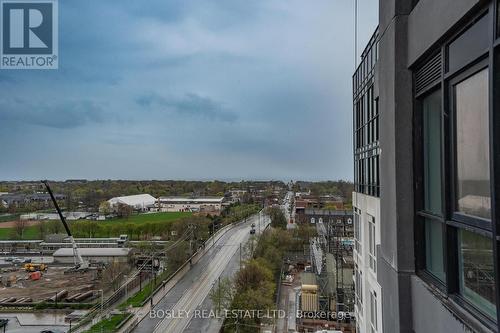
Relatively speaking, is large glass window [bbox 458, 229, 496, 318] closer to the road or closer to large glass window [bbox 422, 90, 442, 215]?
large glass window [bbox 422, 90, 442, 215]

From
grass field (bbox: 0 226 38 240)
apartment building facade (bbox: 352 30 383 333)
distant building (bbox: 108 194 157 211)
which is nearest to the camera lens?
apartment building facade (bbox: 352 30 383 333)

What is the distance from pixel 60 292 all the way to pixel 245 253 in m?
14.4

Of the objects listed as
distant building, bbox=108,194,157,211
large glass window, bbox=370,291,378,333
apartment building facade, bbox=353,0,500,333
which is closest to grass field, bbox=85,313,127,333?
large glass window, bbox=370,291,378,333

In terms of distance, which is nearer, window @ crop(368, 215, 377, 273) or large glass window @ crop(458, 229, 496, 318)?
large glass window @ crop(458, 229, 496, 318)

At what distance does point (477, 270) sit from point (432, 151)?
0.93 m

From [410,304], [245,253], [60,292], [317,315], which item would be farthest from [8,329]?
[410,304]

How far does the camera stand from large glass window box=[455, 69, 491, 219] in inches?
75.5

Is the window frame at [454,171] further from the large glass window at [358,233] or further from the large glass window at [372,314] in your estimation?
the large glass window at [358,233]

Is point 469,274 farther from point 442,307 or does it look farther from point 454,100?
point 454,100

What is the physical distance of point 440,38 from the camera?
2363 mm

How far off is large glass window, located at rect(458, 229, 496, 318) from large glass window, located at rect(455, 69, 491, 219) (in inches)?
6.1

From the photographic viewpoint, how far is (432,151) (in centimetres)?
270

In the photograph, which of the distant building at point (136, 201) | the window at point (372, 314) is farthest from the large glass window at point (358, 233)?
the distant building at point (136, 201)

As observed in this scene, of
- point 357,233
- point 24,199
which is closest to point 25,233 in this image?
point 24,199
